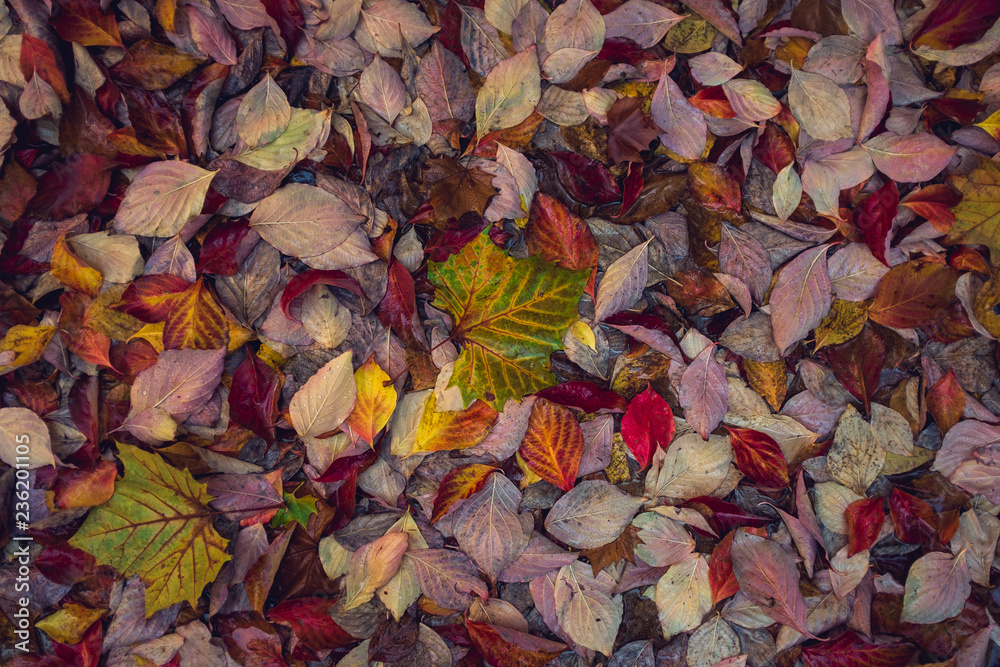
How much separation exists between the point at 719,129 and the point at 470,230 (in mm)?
361

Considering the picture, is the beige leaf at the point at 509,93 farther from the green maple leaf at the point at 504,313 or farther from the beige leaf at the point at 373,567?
the beige leaf at the point at 373,567

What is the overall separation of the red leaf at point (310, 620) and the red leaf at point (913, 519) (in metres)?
0.76

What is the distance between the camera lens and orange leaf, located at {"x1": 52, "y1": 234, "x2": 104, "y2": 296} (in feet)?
2.13

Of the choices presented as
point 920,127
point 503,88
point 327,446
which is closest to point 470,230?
point 503,88

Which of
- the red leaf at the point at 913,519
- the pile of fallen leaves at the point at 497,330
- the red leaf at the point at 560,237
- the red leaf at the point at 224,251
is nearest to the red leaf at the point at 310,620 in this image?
the pile of fallen leaves at the point at 497,330

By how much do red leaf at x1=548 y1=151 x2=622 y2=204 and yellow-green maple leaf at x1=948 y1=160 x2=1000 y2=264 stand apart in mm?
464

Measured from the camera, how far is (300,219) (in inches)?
26.0

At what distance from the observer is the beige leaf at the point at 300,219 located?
657mm

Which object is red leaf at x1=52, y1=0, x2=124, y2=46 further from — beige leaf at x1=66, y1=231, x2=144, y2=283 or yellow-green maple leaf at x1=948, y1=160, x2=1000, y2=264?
yellow-green maple leaf at x1=948, y1=160, x2=1000, y2=264

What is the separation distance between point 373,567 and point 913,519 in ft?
2.38

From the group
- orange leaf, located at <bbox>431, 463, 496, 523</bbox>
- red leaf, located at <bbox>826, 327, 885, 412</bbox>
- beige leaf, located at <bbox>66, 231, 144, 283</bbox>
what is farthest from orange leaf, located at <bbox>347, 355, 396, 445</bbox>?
red leaf, located at <bbox>826, 327, 885, 412</bbox>

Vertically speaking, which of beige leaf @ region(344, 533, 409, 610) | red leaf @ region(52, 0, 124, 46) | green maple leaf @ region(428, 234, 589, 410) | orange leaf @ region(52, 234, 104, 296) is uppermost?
red leaf @ region(52, 0, 124, 46)

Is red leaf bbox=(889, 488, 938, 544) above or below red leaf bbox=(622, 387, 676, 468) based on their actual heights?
below

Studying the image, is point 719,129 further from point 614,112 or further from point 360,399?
point 360,399
